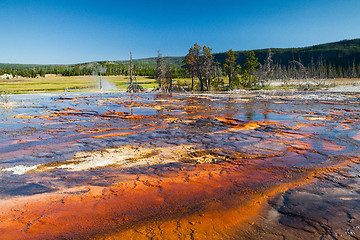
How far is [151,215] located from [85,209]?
3.72 feet

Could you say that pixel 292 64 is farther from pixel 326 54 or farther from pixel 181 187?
pixel 181 187

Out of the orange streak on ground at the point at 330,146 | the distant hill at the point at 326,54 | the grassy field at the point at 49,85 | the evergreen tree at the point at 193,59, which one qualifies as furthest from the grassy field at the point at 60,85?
the distant hill at the point at 326,54

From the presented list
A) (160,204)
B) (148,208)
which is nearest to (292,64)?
(160,204)

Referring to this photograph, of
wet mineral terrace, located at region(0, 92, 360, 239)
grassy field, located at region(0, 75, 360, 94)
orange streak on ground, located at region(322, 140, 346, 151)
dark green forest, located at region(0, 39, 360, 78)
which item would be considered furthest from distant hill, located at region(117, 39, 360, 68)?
wet mineral terrace, located at region(0, 92, 360, 239)

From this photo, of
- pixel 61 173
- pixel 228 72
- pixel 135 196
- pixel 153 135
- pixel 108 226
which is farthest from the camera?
pixel 228 72

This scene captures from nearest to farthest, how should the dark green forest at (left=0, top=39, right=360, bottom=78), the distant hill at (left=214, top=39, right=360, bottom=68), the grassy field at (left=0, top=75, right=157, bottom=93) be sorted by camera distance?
the grassy field at (left=0, top=75, right=157, bottom=93)
the dark green forest at (left=0, top=39, right=360, bottom=78)
the distant hill at (left=214, top=39, right=360, bottom=68)

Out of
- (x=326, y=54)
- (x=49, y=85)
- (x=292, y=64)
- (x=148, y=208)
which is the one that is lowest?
(x=148, y=208)

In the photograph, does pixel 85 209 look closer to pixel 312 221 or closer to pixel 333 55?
pixel 312 221

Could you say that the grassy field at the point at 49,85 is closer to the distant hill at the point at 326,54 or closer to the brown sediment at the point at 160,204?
the brown sediment at the point at 160,204

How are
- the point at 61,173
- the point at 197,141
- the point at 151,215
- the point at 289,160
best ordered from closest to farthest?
the point at 151,215
the point at 61,173
the point at 289,160
the point at 197,141

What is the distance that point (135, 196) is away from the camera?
14.3 feet

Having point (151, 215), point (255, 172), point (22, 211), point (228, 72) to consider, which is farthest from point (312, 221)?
point (228, 72)

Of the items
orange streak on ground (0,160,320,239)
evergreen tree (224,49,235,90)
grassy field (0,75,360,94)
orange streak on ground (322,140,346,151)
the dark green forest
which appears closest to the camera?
orange streak on ground (0,160,320,239)

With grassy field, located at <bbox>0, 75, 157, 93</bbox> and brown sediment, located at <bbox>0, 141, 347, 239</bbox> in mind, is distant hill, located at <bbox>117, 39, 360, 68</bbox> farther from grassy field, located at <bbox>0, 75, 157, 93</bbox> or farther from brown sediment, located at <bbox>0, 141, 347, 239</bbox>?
Result: brown sediment, located at <bbox>0, 141, 347, 239</bbox>
